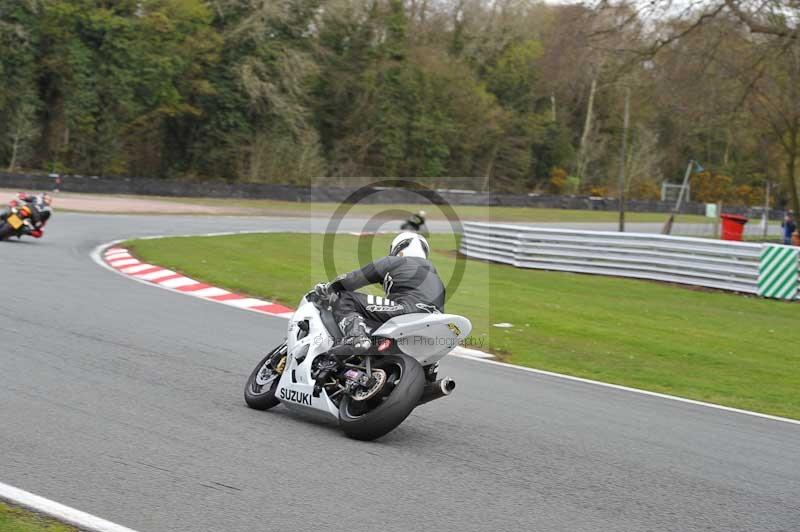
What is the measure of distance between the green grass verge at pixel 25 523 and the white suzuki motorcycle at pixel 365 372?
248cm

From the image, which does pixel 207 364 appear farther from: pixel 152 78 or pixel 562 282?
pixel 152 78

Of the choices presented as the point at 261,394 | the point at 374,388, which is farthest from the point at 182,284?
the point at 374,388

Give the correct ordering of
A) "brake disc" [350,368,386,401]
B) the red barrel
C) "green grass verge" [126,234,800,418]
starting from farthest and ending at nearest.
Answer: the red barrel → "green grass verge" [126,234,800,418] → "brake disc" [350,368,386,401]

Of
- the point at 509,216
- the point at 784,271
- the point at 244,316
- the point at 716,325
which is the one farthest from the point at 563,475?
the point at 509,216

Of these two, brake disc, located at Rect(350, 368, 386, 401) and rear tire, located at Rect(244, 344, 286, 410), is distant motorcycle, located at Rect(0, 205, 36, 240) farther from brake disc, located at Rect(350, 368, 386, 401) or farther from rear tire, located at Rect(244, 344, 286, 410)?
brake disc, located at Rect(350, 368, 386, 401)

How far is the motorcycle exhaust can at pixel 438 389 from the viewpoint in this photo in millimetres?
6996

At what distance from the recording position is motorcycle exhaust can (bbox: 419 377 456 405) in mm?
6996

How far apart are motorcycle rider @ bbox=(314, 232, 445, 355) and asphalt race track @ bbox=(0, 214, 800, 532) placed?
0.74 meters

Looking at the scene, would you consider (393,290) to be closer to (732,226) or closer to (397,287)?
(397,287)

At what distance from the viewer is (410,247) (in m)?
7.38

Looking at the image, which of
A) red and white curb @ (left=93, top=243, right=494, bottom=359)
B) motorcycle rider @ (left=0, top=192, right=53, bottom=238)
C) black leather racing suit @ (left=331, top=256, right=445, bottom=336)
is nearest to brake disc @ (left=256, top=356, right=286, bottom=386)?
black leather racing suit @ (left=331, top=256, right=445, bottom=336)

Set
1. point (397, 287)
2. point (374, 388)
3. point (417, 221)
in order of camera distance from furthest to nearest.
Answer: point (417, 221), point (397, 287), point (374, 388)

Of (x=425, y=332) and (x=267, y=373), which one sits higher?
(x=425, y=332)

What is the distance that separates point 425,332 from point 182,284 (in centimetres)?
1044
